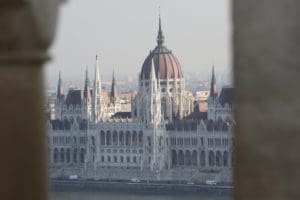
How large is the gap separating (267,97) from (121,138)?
Answer: 11101mm

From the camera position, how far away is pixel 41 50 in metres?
0.30

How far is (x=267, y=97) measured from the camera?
11.7 inches

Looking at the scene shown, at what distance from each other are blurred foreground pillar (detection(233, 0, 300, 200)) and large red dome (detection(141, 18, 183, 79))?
1148cm

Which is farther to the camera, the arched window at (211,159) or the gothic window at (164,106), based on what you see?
the gothic window at (164,106)

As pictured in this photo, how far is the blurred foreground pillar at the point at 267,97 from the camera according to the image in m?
0.29

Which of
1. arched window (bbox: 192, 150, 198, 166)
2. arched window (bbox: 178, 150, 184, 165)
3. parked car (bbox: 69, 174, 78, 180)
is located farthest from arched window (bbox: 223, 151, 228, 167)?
parked car (bbox: 69, 174, 78, 180)

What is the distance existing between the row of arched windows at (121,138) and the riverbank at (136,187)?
1.19m

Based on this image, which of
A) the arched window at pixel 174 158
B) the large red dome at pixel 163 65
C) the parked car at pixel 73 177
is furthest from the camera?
the large red dome at pixel 163 65

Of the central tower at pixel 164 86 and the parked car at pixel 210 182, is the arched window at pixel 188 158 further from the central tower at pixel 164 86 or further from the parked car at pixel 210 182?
the parked car at pixel 210 182

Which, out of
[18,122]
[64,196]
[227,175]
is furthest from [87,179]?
[18,122]

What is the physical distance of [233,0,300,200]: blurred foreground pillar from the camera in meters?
0.29

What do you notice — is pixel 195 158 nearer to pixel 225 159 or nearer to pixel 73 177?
pixel 225 159

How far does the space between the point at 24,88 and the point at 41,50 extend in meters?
0.02

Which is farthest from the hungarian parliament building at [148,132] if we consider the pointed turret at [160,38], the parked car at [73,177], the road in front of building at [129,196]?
the road in front of building at [129,196]
